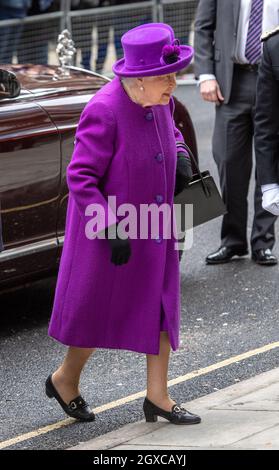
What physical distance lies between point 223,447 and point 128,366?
1.57 m

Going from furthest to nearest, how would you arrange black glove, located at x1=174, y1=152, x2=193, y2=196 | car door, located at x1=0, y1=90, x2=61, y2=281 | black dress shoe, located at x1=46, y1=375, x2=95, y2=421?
car door, located at x1=0, y1=90, x2=61, y2=281
black dress shoe, located at x1=46, y1=375, x2=95, y2=421
black glove, located at x1=174, y1=152, x2=193, y2=196

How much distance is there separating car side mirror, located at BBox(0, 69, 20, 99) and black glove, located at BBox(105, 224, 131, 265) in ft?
6.63

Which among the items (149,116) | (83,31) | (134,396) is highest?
(149,116)

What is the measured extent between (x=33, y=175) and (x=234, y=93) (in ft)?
6.21

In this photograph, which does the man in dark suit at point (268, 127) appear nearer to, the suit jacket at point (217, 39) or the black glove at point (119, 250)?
the black glove at point (119, 250)

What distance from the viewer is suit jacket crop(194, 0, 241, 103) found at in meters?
7.83

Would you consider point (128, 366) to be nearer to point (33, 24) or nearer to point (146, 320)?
point (146, 320)

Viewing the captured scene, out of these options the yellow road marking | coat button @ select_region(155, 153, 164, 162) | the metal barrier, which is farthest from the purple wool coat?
the metal barrier

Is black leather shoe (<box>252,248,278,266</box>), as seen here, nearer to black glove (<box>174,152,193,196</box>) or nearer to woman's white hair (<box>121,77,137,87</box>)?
black glove (<box>174,152,193,196</box>)

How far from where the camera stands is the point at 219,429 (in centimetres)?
500

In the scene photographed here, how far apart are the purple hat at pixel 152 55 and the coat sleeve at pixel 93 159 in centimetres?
20

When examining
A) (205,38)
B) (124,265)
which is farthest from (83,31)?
(124,265)

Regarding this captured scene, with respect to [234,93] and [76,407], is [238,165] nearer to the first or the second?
[234,93]

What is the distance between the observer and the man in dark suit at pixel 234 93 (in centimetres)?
778
